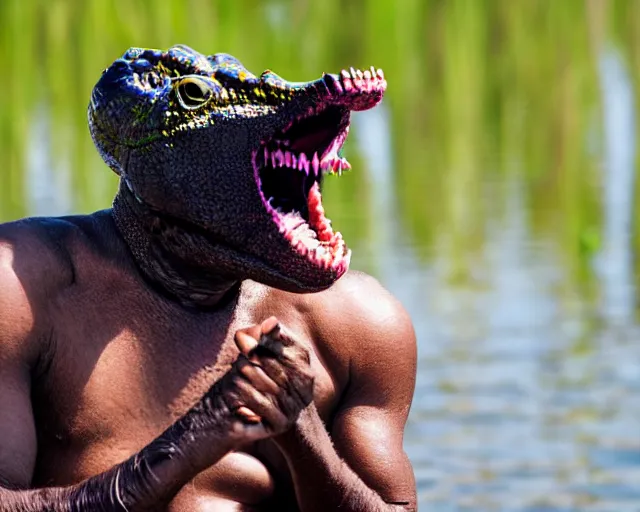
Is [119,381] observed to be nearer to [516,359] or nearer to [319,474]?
[319,474]

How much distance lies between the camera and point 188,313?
369 centimetres

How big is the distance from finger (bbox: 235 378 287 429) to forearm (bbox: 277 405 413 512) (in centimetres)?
16

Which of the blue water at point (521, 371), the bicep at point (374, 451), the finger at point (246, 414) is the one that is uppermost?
the finger at point (246, 414)

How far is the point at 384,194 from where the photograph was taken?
11.7 meters

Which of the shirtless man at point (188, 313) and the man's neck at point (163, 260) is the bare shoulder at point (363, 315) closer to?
the shirtless man at point (188, 313)

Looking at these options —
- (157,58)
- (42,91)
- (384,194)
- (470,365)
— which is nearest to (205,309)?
(157,58)

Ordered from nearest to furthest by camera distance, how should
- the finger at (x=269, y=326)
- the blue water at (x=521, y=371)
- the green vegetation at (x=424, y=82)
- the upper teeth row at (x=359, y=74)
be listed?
the finger at (x=269, y=326), the upper teeth row at (x=359, y=74), the blue water at (x=521, y=371), the green vegetation at (x=424, y=82)

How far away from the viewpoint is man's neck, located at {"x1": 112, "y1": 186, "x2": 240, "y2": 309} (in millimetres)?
3557

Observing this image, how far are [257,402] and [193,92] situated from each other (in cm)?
73

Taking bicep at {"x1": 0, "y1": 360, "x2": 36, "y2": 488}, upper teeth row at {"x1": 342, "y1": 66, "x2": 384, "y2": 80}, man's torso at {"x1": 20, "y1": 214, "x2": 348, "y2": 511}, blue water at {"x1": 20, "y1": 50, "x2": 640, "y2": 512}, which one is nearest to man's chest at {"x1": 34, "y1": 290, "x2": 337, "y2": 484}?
man's torso at {"x1": 20, "y1": 214, "x2": 348, "y2": 511}

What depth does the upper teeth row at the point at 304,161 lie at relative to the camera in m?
3.44

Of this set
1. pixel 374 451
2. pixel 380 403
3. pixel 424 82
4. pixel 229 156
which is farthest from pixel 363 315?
pixel 424 82

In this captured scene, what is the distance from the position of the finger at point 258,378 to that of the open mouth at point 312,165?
11.9 inches

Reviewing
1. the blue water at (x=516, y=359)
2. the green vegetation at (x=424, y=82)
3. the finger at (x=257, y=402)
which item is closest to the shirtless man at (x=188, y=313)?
the finger at (x=257, y=402)
